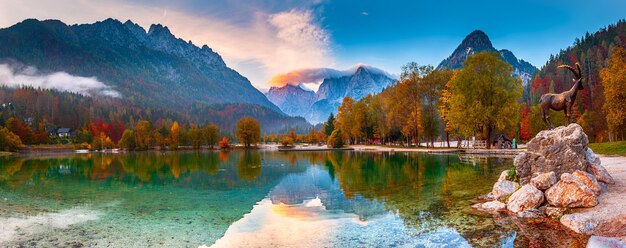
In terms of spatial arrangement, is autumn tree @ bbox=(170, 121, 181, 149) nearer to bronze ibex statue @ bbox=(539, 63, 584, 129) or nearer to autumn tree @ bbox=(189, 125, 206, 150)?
autumn tree @ bbox=(189, 125, 206, 150)

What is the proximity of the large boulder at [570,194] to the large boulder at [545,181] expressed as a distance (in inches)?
20.6

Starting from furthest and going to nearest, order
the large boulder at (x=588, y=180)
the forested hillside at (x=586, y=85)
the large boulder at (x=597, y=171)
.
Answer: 1. the forested hillside at (x=586, y=85)
2. the large boulder at (x=597, y=171)
3. the large boulder at (x=588, y=180)

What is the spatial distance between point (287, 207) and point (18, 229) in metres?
12.1

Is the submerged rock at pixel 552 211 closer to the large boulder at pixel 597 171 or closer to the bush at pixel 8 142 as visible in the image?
the large boulder at pixel 597 171

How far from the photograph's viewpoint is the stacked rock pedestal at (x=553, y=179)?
14523 millimetres

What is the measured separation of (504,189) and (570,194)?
3.65 m

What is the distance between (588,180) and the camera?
49.8 ft

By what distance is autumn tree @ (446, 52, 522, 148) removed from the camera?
2079 inches

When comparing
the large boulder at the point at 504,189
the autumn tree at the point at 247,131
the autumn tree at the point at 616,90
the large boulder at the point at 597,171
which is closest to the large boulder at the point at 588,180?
the large boulder at the point at 597,171

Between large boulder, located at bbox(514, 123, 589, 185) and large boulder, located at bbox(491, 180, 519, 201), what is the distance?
0.54 meters

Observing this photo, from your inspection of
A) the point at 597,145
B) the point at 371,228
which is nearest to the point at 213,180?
the point at 371,228

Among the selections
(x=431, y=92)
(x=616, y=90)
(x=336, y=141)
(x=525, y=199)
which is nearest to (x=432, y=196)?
(x=525, y=199)

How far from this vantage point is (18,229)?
1534cm

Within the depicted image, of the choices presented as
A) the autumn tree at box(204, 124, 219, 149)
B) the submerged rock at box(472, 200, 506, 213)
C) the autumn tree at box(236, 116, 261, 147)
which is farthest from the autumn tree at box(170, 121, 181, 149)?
the submerged rock at box(472, 200, 506, 213)
